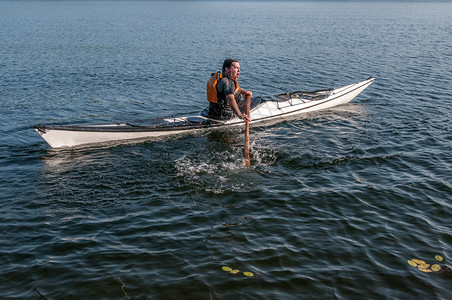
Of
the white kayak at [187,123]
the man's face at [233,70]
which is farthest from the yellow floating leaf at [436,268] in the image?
the white kayak at [187,123]

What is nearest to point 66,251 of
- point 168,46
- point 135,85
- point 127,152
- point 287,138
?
point 127,152

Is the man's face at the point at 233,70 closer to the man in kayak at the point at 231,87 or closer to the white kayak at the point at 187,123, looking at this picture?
the man in kayak at the point at 231,87

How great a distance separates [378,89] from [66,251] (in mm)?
17183

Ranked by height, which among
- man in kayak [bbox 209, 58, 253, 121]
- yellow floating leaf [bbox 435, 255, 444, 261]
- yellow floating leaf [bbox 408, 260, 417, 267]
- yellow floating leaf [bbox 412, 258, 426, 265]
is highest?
man in kayak [bbox 209, 58, 253, 121]

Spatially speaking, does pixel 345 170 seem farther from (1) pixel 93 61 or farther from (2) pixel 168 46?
(2) pixel 168 46

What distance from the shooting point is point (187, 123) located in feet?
44.0

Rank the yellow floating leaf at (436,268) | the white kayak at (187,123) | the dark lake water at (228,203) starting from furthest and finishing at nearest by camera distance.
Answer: the white kayak at (187,123)
the yellow floating leaf at (436,268)
the dark lake water at (228,203)

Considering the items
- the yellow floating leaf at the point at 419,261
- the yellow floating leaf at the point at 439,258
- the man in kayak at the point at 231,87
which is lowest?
the yellow floating leaf at the point at 419,261

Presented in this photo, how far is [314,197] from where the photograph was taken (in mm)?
9445

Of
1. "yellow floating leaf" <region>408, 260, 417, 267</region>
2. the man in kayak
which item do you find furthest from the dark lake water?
the man in kayak

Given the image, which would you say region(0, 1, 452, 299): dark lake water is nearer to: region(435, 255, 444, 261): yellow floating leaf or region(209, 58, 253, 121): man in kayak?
region(435, 255, 444, 261): yellow floating leaf

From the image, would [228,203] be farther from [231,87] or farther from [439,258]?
[231,87]

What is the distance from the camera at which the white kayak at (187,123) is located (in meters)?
11.7

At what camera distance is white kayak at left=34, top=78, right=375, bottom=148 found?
38.5 feet
